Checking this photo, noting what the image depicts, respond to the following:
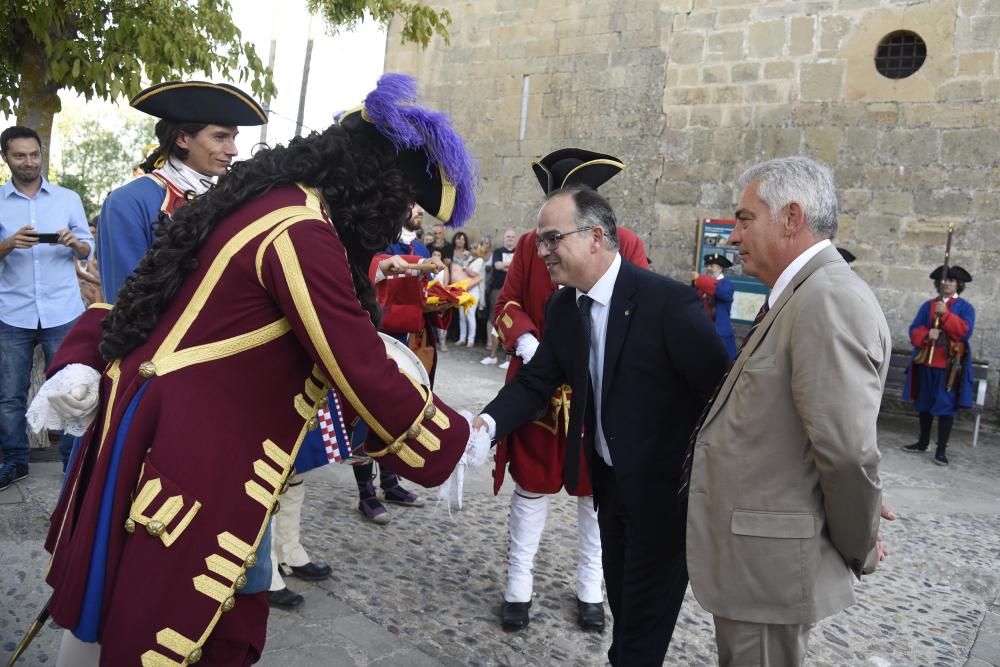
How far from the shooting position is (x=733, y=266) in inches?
444

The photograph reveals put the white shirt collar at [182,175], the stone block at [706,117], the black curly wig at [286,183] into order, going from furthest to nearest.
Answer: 1. the stone block at [706,117]
2. the white shirt collar at [182,175]
3. the black curly wig at [286,183]

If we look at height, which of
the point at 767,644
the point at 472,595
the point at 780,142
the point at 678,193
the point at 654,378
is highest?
the point at 780,142

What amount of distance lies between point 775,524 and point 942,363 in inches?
296

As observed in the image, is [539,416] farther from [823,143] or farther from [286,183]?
[823,143]

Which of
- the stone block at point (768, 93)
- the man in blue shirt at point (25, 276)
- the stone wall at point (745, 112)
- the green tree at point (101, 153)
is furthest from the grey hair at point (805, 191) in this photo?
the green tree at point (101, 153)

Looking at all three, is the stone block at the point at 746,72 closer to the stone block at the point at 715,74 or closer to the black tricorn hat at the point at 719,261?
the stone block at the point at 715,74

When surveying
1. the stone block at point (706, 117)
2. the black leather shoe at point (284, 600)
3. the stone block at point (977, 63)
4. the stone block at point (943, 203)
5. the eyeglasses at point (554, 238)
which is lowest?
the black leather shoe at point (284, 600)

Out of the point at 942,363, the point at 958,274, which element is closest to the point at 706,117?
the point at 958,274

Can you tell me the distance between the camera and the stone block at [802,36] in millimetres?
10430

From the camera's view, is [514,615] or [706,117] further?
[706,117]

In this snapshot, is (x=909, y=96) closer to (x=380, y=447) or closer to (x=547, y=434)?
(x=547, y=434)

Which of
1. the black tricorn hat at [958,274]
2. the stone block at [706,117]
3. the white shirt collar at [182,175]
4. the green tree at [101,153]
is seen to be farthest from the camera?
the green tree at [101,153]

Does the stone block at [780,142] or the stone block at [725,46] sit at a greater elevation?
the stone block at [725,46]

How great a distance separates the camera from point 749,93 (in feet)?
36.2
